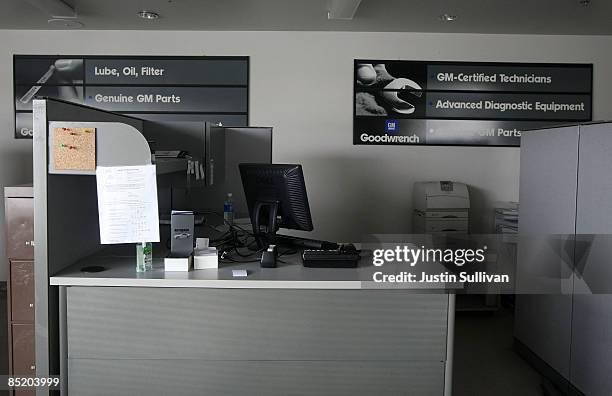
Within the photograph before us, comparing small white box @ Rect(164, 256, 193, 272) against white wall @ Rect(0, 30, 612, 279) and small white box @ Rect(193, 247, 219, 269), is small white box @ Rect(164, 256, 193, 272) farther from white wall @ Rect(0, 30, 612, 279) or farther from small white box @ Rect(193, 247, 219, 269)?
white wall @ Rect(0, 30, 612, 279)

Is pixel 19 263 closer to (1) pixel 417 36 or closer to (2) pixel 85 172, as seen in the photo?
(2) pixel 85 172

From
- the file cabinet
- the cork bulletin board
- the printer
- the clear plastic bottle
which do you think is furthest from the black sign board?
the cork bulletin board

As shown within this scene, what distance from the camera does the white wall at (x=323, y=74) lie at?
5219 mm

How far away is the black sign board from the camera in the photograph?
206 inches

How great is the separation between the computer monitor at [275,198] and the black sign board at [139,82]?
8.07 ft

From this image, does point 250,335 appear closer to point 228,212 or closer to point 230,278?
point 230,278

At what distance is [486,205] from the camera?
5320 mm

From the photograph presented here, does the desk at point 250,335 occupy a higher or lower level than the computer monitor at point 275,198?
lower

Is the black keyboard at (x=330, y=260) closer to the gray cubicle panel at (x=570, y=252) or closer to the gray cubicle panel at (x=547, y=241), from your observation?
the gray cubicle panel at (x=570, y=252)

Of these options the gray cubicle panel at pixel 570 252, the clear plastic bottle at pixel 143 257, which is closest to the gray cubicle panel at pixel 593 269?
the gray cubicle panel at pixel 570 252

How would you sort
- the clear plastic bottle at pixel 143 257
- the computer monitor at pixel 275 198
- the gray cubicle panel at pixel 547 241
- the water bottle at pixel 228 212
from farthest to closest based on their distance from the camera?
the water bottle at pixel 228 212
the gray cubicle panel at pixel 547 241
the computer monitor at pixel 275 198
the clear plastic bottle at pixel 143 257

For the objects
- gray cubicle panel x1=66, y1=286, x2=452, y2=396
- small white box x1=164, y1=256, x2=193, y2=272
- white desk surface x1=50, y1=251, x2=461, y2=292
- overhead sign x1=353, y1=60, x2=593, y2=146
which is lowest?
gray cubicle panel x1=66, y1=286, x2=452, y2=396

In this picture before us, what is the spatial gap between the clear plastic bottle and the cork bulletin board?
14.8 inches

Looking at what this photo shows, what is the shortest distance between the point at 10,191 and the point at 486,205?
4.13 metres
